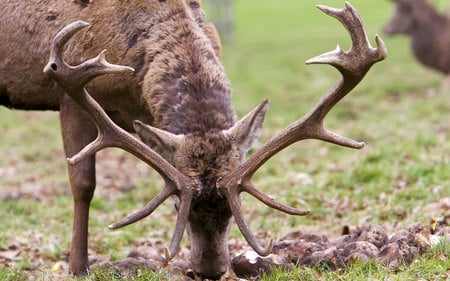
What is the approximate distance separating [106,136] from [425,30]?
16353mm

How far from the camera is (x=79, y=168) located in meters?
7.15

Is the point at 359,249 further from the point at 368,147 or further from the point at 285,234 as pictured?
the point at 368,147

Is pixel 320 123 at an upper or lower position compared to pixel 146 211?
upper

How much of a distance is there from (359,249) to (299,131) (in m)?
1.01

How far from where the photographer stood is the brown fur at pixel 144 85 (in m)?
6.24

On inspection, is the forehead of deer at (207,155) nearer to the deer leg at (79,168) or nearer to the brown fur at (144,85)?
the brown fur at (144,85)

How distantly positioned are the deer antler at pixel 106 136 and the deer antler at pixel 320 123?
296 mm

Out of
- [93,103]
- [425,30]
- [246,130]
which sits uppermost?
[93,103]

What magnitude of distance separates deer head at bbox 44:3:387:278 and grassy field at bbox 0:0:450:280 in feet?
1.66

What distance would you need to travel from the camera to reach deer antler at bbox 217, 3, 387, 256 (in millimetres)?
5961

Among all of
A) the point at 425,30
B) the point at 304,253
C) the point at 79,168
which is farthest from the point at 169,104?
the point at 425,30

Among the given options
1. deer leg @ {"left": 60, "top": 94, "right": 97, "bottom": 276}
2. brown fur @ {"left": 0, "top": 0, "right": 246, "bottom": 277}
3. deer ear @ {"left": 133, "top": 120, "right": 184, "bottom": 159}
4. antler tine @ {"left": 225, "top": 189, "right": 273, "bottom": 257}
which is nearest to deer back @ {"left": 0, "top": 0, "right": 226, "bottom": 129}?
brown fur @ {"left": 0, "top": 0, "right": 246, "bottom": 277}

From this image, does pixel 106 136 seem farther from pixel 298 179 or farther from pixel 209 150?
pixel 298 179

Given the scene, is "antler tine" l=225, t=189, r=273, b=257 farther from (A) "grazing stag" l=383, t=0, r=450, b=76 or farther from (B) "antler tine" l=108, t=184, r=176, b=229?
(A) "grazing stag" l=383, t=0, r=450, b=76
